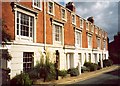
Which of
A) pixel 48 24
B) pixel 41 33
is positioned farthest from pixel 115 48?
pixel 41 33

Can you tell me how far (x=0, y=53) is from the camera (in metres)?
15.6

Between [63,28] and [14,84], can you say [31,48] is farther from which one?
[63,28]

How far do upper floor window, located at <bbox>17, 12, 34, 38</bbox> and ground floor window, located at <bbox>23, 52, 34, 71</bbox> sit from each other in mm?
1714

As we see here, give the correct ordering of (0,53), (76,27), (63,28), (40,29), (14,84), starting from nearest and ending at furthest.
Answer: (0,53) < (14,84) < (40,29) < (63,28) < (76,27)

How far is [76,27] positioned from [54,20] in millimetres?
7778

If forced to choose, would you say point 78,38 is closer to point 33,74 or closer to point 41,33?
point 41,33

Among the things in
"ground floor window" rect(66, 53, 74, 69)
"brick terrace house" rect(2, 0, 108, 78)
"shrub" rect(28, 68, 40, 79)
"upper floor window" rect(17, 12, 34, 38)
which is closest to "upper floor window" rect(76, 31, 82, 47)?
"brick terrace house" rect(2, 0, 108, 78)

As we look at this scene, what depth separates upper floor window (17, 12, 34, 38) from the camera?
20230mm

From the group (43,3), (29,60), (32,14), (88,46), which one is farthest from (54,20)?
(88,46)

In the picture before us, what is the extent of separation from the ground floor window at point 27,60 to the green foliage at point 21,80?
2262 mm

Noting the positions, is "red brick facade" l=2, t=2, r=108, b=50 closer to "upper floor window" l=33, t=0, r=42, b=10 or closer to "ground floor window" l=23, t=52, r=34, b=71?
"upper floor window" l=33, t=0, r=42, b=10

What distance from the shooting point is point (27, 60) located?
2112 centimetres

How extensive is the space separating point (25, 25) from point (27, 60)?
3.13m

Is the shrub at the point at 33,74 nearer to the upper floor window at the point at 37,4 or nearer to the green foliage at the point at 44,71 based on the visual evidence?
the green foliage at the point at 44,71
